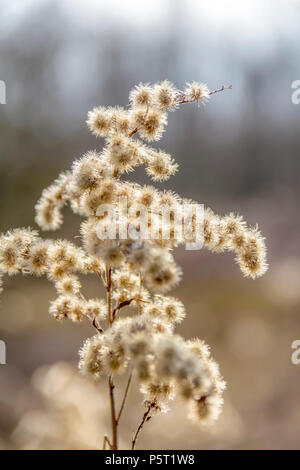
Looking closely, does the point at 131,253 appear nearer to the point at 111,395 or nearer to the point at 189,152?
the point at 111,395

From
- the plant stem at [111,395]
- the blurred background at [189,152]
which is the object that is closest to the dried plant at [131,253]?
the plant stem at [111,395]

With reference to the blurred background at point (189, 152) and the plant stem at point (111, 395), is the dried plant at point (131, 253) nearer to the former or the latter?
the plant stem at point (111, 395)

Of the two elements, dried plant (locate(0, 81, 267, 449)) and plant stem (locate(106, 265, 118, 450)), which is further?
plant stem (locate(106, 265, 118, 450))

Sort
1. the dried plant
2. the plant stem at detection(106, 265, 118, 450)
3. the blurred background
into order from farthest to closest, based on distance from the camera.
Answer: the blurred background, the plant stem at detection(106, 265, 118, 450), the dried plant

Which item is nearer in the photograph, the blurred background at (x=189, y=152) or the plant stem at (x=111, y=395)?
the plant stem at (x=111, y=395)

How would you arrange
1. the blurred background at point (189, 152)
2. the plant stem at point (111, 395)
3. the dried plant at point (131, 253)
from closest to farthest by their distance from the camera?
the dried plant at point (131, 253)
the plant stem at point (111, 395)
the blurred background at point (189, 152)

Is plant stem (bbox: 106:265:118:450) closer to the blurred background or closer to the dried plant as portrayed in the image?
the dried plant

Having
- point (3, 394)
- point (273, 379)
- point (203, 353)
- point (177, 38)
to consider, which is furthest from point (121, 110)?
point (177, 38)

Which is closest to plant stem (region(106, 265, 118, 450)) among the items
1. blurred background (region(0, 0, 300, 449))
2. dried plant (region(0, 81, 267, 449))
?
dried plant (region(0, 81, 267, 449))
